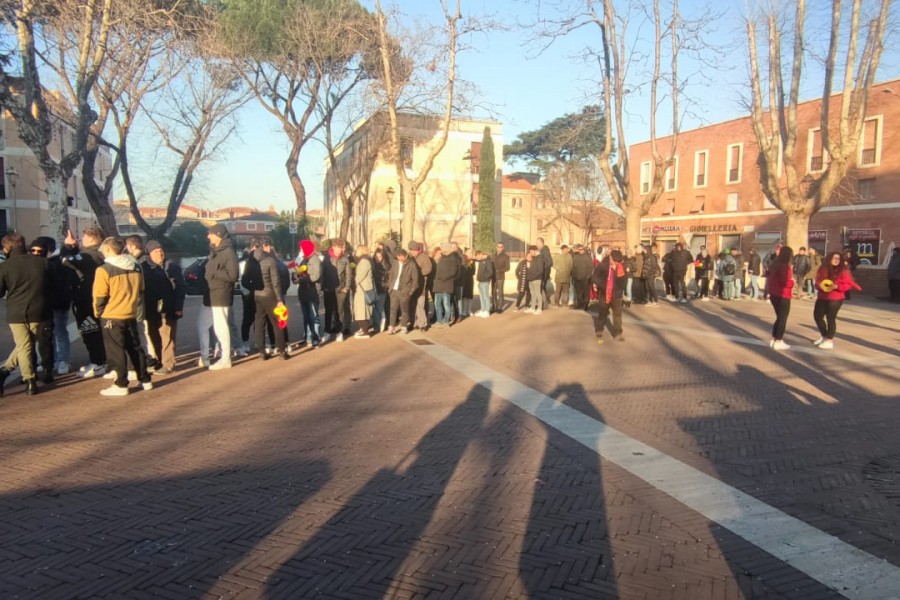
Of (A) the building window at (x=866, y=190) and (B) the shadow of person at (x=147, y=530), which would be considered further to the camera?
(A) the building window at (x=866, y=190)

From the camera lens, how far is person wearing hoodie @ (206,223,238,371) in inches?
311

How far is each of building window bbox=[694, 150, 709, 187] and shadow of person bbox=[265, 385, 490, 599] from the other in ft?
134

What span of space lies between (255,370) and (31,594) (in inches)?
215

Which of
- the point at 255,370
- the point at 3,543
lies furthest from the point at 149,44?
the point at 3,543

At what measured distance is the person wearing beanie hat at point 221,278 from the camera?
7902 mm

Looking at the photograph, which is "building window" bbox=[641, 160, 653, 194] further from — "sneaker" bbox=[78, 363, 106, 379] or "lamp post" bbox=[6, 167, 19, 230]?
"sneaker" bbox=[78, 363, 106, 379]

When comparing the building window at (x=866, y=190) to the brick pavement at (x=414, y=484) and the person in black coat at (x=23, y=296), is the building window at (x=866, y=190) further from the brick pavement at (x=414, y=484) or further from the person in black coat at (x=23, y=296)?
the person in black coat at (x=23, y=296)

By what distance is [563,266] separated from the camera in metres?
15.0

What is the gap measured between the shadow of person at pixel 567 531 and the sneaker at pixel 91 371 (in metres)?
6.04

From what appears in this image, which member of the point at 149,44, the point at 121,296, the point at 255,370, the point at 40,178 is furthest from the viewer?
the point at 40,178

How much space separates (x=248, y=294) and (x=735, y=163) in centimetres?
3782

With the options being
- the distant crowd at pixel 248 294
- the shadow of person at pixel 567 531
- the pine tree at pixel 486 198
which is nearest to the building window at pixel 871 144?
the pine tree at pixel 486 198

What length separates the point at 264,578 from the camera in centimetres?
319

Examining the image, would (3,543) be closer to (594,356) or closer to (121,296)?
(121,296)
